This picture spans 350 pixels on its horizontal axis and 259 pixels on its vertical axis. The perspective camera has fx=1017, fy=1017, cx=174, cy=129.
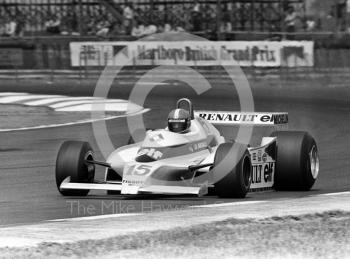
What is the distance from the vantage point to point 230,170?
10656 mm

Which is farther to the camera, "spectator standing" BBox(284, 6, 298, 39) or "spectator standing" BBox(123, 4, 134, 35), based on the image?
"spectator standing" BBox(123, 4, 134, 35)

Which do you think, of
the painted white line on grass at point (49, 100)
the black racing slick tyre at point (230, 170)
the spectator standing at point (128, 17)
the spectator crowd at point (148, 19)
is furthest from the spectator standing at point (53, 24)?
the black racing slick tyre at point (230, 170)

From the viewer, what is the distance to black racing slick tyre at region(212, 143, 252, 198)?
1068 cm

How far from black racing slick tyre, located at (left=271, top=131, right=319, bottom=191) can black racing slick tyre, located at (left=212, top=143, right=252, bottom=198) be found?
1.07 m

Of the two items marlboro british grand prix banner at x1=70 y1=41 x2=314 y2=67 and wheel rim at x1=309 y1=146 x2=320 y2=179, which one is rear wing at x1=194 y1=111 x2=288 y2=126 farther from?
marlboro british grand prix banner at x1=70 y1=41 x2=314 y2=67

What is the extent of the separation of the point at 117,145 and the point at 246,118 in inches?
179

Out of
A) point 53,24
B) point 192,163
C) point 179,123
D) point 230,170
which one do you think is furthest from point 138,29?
point 230,170

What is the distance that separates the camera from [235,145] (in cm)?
1096

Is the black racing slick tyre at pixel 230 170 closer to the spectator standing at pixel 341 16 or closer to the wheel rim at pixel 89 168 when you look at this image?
the wheel rim at pixel 89 168

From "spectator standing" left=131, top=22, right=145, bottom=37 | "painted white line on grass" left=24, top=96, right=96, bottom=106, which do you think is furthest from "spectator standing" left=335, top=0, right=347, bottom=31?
"painted white line on grass" left=24, top=96, right=96, bottom=106

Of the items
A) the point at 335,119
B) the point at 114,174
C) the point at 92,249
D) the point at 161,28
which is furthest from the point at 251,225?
the point at 161,28

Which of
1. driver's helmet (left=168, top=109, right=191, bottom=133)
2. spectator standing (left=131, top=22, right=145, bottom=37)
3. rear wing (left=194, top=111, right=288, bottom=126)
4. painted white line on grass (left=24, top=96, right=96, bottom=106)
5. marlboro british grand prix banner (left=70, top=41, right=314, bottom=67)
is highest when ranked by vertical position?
driver's helmet (left=168, top=109, right=191, bottom=133)

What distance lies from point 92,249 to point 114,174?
14.6 ft

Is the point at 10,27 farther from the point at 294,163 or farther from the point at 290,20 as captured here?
the point at 294,163
